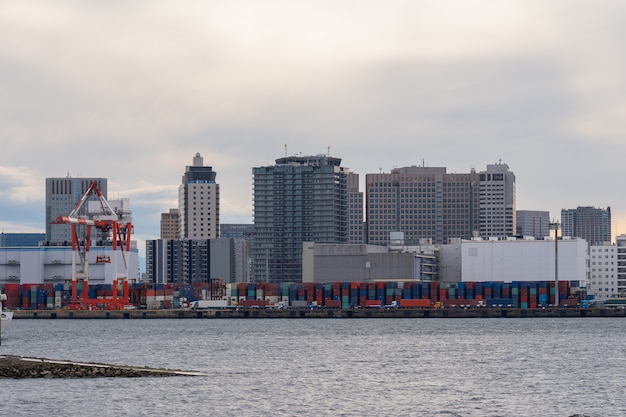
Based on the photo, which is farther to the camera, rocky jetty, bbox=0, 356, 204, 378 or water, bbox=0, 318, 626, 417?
rocky jetty, bbox=0, 356, 204, 378

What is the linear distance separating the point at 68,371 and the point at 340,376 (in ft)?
63.2

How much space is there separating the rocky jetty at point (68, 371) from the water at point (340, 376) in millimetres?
1211

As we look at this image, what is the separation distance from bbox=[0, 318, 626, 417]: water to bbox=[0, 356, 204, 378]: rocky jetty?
121 cm

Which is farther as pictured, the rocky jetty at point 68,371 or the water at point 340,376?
the rocky jetty at point 68,371

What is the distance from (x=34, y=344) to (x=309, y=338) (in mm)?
31299

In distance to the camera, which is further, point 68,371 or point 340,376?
point 340,376

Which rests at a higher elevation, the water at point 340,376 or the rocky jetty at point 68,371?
the rocky jetty at point 68,371

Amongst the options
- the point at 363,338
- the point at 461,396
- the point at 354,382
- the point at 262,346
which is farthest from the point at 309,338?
the point at 461,396

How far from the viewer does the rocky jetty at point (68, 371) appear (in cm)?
7744

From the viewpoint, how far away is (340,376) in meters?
84.9

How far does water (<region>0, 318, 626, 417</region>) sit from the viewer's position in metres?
66.6

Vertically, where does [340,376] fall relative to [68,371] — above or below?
below

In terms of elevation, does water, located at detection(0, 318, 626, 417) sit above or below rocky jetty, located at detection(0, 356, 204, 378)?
below

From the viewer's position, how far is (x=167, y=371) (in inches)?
3118
